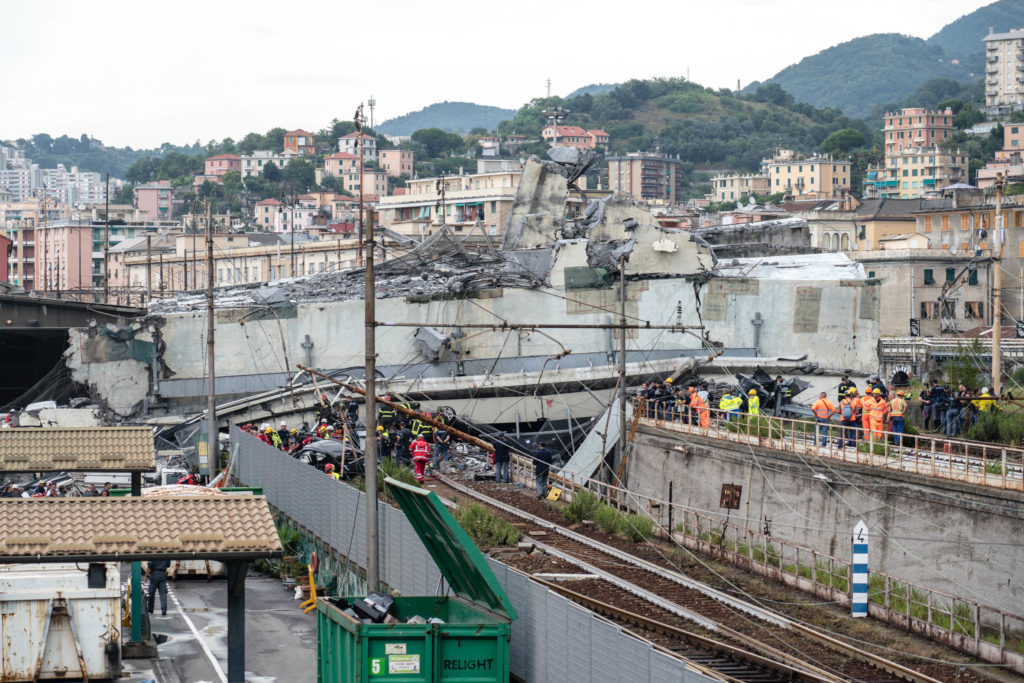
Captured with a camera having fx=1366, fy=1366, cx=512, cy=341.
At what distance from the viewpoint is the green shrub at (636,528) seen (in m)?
28.4

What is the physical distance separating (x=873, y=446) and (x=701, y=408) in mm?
6211

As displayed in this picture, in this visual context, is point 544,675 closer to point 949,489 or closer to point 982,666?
point 982,666

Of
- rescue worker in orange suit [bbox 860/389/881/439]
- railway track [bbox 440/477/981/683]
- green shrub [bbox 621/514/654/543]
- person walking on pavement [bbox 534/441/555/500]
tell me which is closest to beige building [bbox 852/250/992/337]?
person walking on pavement [bbox 534/441/555/500]

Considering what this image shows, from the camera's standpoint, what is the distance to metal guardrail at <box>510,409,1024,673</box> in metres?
20.5

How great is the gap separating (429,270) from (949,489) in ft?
95.1

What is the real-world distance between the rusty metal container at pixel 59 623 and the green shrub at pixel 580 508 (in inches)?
505

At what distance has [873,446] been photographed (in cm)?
2839

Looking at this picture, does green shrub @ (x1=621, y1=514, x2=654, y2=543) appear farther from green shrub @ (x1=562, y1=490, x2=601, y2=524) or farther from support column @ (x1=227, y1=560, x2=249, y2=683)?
support column @ (x1=227, y1=560, x2=249, y2=683)

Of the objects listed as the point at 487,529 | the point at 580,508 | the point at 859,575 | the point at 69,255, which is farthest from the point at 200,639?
the point at 69,255

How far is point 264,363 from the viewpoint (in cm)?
4959

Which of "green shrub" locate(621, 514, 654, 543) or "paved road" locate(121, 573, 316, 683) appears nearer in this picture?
"paved road" locate(121, 573, 316, 683)

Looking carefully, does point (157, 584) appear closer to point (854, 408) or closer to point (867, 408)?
point (867, 408)

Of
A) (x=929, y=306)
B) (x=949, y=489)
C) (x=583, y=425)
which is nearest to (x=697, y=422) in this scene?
(x=583, y=425)

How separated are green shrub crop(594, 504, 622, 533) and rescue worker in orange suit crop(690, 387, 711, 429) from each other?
5686mm
